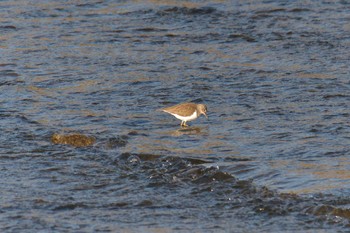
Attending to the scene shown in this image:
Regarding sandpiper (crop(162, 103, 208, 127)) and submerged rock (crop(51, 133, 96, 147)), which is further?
sandpiper (crop(162, 103, 208, 127))

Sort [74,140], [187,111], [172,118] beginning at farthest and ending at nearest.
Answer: [172,118] → [187,111] → [74,140]

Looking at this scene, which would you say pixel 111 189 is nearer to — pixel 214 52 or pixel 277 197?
pixel 277 197

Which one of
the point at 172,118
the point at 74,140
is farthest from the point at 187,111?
the point at 74,140

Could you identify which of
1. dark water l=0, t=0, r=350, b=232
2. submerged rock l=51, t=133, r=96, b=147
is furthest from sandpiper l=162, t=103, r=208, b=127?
submerged rock l=51, t=133, r=96, b=147

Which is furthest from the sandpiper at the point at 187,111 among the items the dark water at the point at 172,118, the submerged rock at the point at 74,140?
the submerged rock at the point at 74,140

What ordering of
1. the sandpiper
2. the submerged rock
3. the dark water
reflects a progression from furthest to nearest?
the sandpiper
the submerged rock
the dark water

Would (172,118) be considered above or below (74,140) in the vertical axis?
below

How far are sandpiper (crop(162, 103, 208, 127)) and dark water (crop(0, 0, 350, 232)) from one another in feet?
0.56

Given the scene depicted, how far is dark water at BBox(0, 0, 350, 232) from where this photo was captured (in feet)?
26.7

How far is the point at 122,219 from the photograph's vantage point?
7.87 metres

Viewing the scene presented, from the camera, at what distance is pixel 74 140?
33.4ft

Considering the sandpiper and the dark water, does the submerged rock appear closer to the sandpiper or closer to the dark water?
the dark water

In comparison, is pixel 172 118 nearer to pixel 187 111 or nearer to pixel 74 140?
pixel 187 111

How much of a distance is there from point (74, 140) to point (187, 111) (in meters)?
1.54
